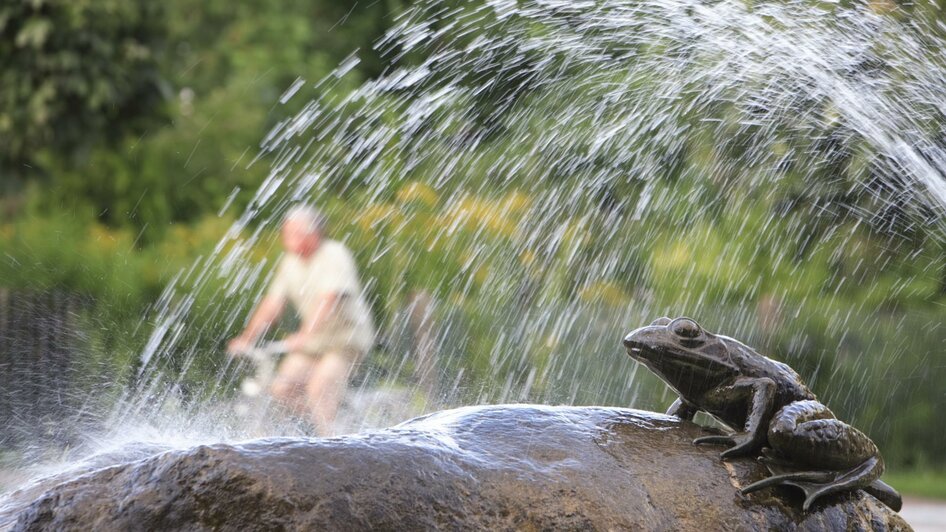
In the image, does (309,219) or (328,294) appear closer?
(328,294)

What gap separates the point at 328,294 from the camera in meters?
7.59

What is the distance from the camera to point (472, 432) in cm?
346

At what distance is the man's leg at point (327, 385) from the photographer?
23.2 feet

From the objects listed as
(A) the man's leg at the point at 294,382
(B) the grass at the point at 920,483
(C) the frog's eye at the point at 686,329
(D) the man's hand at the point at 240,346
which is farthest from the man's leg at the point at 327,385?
(B) the grass at the point at 920,483

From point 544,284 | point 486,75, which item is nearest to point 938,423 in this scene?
point 544,284

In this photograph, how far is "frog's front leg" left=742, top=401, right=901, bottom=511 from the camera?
11.5 ft

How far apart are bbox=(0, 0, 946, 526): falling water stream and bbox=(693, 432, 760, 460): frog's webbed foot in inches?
184

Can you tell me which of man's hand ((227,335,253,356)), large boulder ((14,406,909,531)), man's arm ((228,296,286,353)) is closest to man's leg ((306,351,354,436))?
man's arm ((228,296,286,353))

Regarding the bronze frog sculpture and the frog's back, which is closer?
the bronze frog sculpture

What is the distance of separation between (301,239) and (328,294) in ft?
1.44

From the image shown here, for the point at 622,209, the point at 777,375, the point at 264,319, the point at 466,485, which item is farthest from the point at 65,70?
the point at 466,485

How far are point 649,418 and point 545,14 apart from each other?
6622 millimetres

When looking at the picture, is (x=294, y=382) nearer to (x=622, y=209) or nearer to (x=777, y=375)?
(x=777, y=375)

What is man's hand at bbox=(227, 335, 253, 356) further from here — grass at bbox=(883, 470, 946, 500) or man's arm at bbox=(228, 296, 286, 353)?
grass at bbox=(883, 470, 946, 500)
